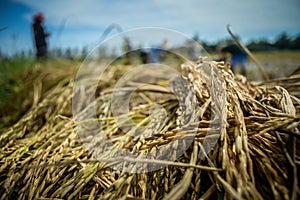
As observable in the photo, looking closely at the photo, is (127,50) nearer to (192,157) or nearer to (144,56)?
(144,56)

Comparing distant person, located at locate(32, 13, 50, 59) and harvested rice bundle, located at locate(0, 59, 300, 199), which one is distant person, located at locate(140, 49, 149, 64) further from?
distant person, located at locate(32, 13, 50, 59)

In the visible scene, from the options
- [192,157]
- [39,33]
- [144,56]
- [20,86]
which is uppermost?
[39,33]

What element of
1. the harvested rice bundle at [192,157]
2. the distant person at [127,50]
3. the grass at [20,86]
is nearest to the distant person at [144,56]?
the distant person at [127,50]

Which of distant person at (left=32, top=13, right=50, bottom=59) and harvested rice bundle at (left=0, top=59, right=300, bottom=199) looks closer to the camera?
harvested rice bundle at (left=0, top=59, right=300, bottom=199)

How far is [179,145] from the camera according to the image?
2.00 feet

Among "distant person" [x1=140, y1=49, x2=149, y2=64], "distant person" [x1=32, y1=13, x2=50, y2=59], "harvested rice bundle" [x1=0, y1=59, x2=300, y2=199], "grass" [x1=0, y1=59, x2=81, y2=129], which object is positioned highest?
"distant person" [x1=32, y1=13, x2=50, y2=59]

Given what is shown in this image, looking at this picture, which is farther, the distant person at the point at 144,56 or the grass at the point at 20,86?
the distant person at the point at 144,56

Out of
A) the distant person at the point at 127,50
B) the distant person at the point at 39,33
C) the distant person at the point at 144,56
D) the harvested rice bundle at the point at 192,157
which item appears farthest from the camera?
the distant person at the point at 39,33

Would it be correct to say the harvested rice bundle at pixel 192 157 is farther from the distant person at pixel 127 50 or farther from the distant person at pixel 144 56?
the distant person at pixel 144 56

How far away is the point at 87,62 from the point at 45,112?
1001mm

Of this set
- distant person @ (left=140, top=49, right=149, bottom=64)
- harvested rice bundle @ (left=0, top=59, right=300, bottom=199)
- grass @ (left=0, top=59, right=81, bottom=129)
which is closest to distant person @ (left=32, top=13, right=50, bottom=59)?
grass @ (left=0, top=59, right=81, bottom=129)

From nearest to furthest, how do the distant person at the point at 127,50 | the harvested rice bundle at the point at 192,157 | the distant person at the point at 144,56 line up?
the harvested rice bundle at the point at 192,157, the distant person at the point at 127,50, the distant person at the point at 144,56

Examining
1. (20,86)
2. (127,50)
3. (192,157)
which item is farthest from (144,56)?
(192,157)

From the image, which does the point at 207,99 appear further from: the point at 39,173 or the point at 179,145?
the point at 39,173
